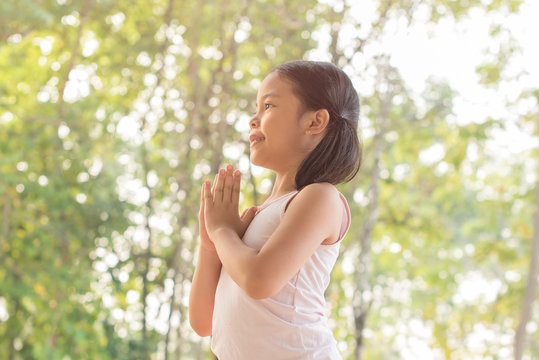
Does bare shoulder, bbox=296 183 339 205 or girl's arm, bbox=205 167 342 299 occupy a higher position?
bare shoulder, bbox=296 183 339 205

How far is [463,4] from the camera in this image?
403 centimetres

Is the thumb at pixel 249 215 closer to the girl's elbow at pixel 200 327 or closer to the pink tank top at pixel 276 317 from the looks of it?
the pink tank top at pixel 276 317

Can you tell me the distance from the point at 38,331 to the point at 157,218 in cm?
88

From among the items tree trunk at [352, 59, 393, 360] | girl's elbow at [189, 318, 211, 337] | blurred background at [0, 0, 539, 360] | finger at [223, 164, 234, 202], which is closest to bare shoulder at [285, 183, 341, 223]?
finger at [223, 164, 234, 202]

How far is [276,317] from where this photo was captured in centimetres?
94

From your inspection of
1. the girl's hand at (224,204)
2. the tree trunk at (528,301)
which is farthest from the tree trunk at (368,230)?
the girl's hand at (224,204)

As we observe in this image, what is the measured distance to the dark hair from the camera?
3.45ft

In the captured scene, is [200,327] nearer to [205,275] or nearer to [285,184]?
[205,275]

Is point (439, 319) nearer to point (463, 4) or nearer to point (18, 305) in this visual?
point (463, 4)

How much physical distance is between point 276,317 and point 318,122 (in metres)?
0.30

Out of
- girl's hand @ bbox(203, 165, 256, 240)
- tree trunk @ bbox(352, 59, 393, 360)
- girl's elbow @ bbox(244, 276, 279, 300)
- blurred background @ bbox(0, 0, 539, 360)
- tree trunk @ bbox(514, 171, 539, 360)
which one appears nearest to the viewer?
girl's elbow @ bbox(244, 276, 279, 300)

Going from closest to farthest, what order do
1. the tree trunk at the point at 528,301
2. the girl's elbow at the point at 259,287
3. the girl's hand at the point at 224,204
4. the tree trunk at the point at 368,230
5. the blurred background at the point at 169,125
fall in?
the girl's elbow at the point at 259,287
the girl's hand at the point at 224,204
the blurred background at the point at 169,125
the tree trunk at the point at 368,230
the tree trunk at the point at 528,301

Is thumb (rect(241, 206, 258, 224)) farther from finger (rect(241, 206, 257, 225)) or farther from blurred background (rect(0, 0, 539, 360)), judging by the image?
blurred background (rect(0, 0, 539, 360))

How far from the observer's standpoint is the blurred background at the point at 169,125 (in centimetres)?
340
